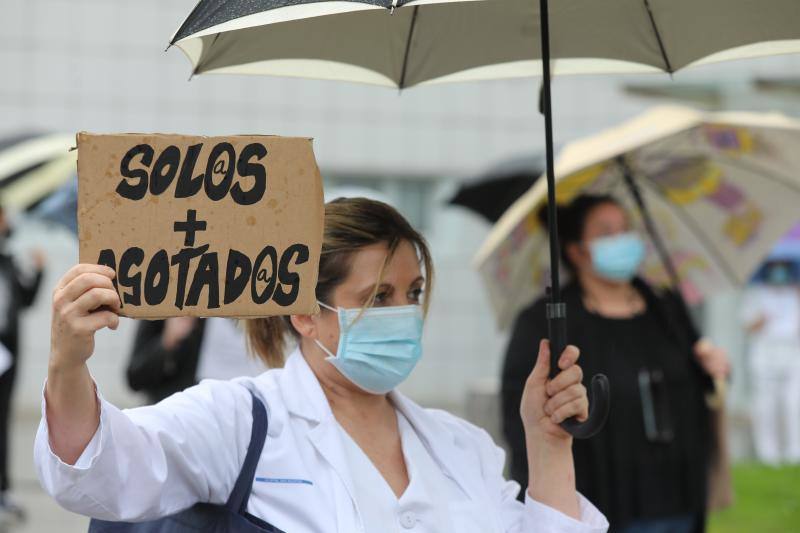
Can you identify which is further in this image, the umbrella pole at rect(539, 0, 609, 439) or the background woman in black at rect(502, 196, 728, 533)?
the background woman in black at rect(502, 196, 728, 533)

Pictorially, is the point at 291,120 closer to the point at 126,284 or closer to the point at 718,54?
the point at 718,54

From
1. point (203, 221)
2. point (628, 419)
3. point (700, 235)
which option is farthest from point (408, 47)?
point (700, 235)

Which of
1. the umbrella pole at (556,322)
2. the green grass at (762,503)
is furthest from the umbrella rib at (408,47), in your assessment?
the green grass at (762,503)

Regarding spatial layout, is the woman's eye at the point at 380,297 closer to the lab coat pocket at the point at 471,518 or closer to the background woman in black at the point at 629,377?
the lab coat pocket at the point at 471,518

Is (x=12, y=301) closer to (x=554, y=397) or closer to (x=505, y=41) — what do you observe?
(x=505, y=41)

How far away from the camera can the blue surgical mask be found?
5.12 meters

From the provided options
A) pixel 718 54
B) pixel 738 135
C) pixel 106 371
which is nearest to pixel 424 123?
pixel 106 371

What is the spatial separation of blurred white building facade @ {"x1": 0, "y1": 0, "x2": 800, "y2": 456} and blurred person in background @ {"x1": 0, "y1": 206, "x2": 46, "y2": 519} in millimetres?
5622

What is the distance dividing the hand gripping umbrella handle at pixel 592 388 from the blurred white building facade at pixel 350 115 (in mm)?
11120

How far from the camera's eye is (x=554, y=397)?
2.95 metres

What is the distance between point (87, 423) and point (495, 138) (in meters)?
13.6

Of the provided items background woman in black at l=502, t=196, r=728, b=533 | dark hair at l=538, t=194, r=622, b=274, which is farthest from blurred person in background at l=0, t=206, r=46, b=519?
background woman in black at l=502, t=196, r=728, b=533

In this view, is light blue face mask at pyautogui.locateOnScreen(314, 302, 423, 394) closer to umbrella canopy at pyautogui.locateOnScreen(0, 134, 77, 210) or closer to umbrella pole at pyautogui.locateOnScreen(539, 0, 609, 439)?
umbrella pole at pyautogui.locateOnScreen(539, 0, 609, 439)

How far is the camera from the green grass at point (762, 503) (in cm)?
791
